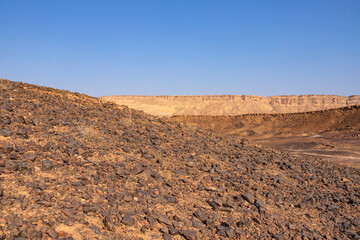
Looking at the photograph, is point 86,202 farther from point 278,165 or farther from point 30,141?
point 278,165

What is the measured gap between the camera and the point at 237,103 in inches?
3617

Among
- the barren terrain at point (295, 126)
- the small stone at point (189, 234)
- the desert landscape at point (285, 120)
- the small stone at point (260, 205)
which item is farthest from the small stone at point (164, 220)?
the barren terrain at point (295, 126)

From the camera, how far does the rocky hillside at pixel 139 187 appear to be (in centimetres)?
350

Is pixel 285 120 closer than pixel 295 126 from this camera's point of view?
No

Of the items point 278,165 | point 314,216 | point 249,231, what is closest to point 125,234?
point 249,231

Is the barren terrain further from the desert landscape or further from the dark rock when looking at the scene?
the dark rock

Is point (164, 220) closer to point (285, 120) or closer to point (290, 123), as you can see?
point (290, 123)

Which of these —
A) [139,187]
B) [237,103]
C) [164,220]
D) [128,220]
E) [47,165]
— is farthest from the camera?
[237,103]

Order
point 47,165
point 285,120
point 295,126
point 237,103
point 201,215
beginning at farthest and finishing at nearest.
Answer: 1. point 237,103
2. point 285,120
3. point 295,126
4. point 47,165
5. point 201,215

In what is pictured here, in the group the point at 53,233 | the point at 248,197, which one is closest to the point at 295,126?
the point at 248,197

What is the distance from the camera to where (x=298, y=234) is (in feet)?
14.1

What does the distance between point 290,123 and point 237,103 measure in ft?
193

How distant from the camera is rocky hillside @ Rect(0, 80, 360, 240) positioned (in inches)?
138

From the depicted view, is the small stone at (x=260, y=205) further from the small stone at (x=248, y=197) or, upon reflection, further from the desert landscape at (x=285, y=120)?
the desert landscape at (x=285, y=120)
